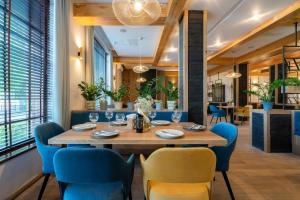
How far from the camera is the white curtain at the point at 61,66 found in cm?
306

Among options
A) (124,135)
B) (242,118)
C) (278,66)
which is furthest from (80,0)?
(278,66)

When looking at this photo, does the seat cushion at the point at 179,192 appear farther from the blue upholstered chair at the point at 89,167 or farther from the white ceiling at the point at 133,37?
the white ceiling at the point at 133,37

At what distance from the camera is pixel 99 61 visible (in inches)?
255

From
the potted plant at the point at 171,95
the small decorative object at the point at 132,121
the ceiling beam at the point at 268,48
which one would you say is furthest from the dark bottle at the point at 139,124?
the ceiling beam at the point at 268,48

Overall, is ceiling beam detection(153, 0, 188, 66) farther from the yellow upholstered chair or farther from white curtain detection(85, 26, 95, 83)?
the yellow upholstered chair

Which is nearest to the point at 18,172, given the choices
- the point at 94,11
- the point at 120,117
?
the point at 120,117

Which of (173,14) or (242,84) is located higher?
(173,14)

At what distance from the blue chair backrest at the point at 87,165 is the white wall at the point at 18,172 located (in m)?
1.23

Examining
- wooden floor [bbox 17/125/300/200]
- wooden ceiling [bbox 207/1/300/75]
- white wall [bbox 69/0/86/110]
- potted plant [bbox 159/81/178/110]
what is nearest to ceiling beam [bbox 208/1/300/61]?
wooden ceiling [bbox 207/1/300/75]

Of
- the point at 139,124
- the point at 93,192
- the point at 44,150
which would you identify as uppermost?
the point at 139,124

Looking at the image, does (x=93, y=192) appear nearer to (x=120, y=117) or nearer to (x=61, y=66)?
(x=120, y=117)

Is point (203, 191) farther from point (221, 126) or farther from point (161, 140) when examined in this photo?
point (221, 126)

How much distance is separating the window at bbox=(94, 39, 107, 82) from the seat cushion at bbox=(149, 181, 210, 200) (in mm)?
4751

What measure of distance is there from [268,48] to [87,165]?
277 inches
